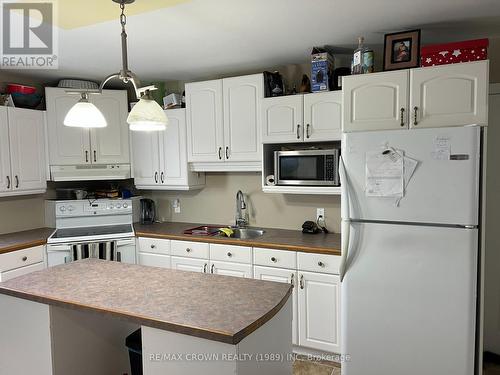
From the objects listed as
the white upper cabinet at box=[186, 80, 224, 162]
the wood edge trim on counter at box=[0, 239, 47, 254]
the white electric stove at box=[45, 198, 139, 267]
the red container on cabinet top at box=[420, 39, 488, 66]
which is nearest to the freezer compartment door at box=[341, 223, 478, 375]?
the red container on cabinet top at box=[420, 39, 488, 66]

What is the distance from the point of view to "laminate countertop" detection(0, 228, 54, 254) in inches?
115

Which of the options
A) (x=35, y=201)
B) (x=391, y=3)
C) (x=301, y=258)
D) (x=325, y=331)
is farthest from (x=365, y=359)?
(x=35, y=201)

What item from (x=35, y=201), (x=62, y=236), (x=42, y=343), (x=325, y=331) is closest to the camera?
(x=42, y=343)

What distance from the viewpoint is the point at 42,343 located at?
1805 millimetres

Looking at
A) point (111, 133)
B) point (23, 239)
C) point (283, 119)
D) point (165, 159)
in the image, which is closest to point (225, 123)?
point (283, 119)

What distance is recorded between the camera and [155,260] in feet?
11.2

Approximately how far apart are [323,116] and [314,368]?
74.5 inches

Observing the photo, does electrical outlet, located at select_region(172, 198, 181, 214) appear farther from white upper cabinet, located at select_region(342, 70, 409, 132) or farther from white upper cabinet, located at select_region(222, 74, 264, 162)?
white upper cabinet, located at select_region(342, 70, 409, 132)

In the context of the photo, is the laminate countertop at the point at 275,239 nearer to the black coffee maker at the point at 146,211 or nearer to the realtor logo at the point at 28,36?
the black coffee maker at the point at 146,211

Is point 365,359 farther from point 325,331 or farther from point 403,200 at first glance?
point 403,200

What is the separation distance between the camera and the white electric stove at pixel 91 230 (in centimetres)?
320

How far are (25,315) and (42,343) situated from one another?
168 mm

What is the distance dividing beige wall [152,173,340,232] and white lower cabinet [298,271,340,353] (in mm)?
643

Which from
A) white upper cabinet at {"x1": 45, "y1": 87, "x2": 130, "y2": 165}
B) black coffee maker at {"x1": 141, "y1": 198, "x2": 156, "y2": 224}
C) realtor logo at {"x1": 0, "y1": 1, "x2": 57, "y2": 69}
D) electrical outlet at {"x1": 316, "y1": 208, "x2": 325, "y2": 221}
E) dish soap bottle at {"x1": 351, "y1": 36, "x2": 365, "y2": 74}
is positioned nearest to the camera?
realtor logo at {"x1": 0, "y1": 1, "x2": 57, "y2": 69}
